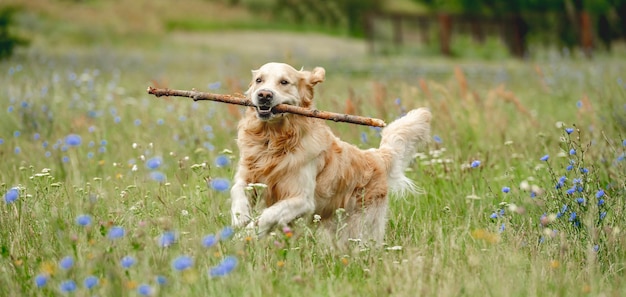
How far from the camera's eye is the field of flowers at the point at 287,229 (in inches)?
129

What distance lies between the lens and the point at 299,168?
15.3 ft

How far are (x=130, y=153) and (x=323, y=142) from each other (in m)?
2.42

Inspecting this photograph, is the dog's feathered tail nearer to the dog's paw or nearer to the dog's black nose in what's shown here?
the dog's black nose

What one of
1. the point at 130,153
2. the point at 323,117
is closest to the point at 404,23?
the point at 130,153

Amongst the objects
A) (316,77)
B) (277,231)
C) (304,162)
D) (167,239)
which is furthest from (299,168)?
(167,239)

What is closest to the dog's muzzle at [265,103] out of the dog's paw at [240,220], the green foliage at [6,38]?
the dog's paw at [240,220]

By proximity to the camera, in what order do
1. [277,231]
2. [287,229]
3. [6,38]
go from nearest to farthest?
1. [287,229]
2. [277,231]
3. [6,38]

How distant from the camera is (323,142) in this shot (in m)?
4.80

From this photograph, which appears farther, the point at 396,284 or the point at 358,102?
the point at 358,102

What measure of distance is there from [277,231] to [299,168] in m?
0.60

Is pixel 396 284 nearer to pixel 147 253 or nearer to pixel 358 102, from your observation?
pixel 147 253

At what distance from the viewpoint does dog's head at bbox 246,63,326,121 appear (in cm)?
459

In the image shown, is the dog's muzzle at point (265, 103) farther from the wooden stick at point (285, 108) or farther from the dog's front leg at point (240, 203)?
the dog's front leg at point (240, 203)

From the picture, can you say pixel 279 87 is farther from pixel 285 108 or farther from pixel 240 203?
pixel 240 203
